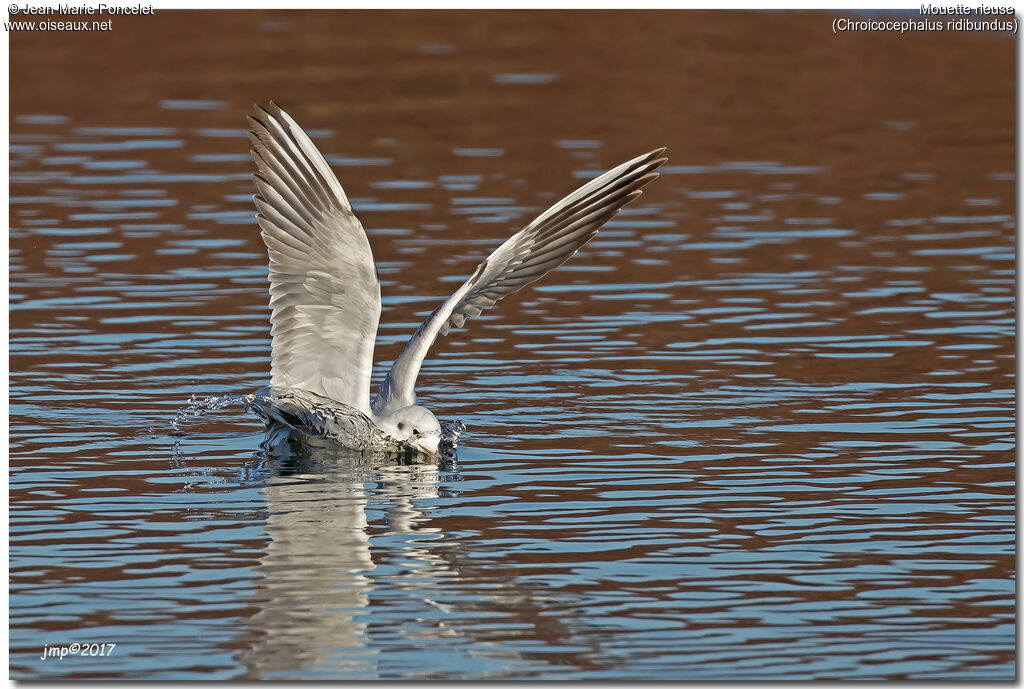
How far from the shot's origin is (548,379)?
13.3 metres

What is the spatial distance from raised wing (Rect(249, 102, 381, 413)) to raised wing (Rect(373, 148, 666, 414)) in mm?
554

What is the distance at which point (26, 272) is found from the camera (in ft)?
52.6

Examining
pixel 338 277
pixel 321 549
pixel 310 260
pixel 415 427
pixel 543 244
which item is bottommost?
pixel 321 549

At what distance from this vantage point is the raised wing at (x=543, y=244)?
11.4 metres

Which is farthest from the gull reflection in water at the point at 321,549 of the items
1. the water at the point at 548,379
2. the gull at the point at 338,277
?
the gull at the point at 338,277

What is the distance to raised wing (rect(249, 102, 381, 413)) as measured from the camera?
1041 cm

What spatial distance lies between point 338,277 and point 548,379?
310 cm

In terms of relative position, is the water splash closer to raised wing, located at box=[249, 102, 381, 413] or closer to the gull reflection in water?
the gull reflection in water

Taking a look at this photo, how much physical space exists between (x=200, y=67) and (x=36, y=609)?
1969cm

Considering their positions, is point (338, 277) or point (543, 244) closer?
point (338, 277)

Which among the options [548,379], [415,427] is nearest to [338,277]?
[415,427]

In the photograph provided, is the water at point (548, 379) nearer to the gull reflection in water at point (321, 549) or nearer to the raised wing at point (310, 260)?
the gull reflection in water at point (321, 549)

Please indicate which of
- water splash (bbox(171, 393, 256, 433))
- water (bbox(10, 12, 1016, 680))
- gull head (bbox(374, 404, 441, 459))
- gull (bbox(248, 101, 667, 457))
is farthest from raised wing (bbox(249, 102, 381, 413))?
water splash (bbox(171, 393, 256, 433))

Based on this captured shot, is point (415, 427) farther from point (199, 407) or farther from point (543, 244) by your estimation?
point (199, 407)
